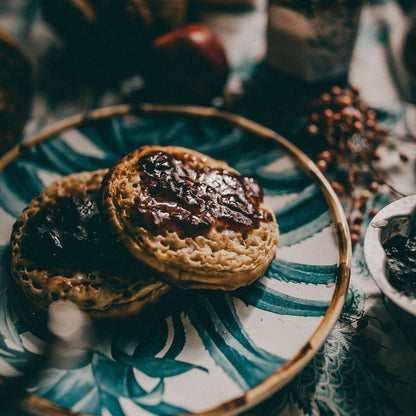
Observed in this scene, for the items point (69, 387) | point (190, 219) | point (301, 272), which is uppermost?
point (190, 219)

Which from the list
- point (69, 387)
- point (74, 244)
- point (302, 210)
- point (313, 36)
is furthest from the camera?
point (313, 36)

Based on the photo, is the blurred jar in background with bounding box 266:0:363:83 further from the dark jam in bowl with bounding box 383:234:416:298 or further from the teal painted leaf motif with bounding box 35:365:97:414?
the teal painted leaf motif with bounding box 35:365:97:414

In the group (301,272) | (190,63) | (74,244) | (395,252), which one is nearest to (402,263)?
(395,252)

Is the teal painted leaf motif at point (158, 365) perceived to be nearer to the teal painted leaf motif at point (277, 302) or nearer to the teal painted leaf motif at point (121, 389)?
the teal painted leaf motif at point (121, 389)

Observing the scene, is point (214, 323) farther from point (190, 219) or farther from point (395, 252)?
point (395, 252)

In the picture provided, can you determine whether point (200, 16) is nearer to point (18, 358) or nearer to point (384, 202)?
point (384, 202)

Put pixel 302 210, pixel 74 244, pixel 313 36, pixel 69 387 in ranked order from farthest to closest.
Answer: pixel 313 36 → pixel 302 210 → pixel 74 244 → pixel 69 387

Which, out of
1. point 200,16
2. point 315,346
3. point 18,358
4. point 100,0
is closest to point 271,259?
point 315,346
